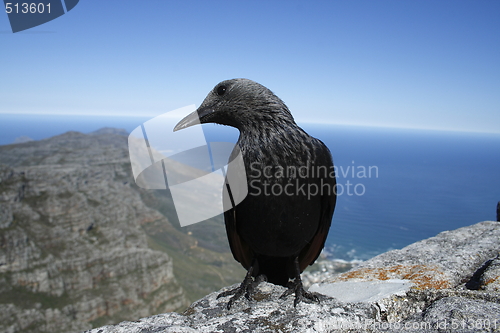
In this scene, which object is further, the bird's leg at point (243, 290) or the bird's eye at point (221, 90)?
the bird's eye at point (221, 90)

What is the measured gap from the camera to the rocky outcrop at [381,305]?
7.59 ft

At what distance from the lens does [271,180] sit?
3.44 metres

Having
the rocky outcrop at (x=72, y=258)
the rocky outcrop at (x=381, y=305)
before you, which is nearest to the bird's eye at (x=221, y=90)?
the rocky outcrop at (x=381, y=305)

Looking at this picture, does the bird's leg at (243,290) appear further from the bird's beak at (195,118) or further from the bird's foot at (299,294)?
the bird's beak at (195,118)

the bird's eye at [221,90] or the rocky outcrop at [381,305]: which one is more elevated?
the bird's eye at [221,90]

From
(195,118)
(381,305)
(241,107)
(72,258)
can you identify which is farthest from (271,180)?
(72,258)

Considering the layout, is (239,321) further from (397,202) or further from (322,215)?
(397,202)

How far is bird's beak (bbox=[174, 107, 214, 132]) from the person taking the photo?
4.04 meters

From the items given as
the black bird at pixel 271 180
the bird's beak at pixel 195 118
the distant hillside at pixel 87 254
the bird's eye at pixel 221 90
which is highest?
the bird's eye at pixel 221 90

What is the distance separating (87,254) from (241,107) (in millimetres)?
97896

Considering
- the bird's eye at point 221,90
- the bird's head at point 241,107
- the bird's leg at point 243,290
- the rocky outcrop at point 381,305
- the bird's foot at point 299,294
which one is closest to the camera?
the rocky outcrop at point 381,305

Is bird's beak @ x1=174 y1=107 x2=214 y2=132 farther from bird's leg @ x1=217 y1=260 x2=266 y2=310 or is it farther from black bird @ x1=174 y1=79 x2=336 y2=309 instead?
bird's leg @ x1=217 y1=260 x2=266 y2=310

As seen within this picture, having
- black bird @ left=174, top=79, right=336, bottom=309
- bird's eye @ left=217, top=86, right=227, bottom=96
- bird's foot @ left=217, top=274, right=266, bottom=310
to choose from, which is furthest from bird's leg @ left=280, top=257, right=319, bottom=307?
bird's eye @ left=217, top=86, right=227, bottom=96

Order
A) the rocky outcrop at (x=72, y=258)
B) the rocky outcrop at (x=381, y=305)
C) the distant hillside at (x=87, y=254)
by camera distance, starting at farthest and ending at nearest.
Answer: the distant hillside at (x=87, y=254), the rocky outcrop at (x=72, y=258), the rocky outcrop at (x=381, y=305)
